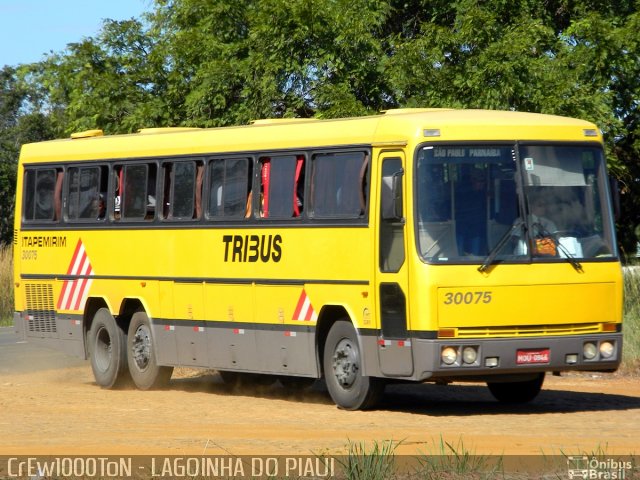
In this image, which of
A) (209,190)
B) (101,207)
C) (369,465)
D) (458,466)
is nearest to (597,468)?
(458,466)

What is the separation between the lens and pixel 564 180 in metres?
15.6

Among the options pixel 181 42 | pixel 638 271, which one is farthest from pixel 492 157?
pixel 181 42

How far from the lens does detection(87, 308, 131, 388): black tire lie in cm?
2011

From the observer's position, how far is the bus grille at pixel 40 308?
21.4 meters

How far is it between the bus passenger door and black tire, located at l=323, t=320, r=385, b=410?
0.46 meters

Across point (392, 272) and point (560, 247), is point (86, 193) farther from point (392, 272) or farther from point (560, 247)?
point (560, 247)

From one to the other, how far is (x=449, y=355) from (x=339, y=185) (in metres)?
2.53

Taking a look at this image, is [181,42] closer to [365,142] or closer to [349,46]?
[349,46]

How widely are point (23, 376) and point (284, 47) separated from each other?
30.0 feet

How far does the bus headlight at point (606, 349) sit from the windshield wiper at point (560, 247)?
0.79 m

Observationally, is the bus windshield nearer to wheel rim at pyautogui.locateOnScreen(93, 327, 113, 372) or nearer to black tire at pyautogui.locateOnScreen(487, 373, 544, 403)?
black tire at pyautogui.locateOnScreen(487, 373, 544, 403)

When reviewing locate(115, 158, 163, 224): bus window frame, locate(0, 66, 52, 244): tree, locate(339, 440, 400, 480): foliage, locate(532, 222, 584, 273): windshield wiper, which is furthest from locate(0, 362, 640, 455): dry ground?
locate(0, 66, 52, 244): tree

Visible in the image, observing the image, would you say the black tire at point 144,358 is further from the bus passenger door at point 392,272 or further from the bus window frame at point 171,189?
the bus passenger door at point 392,272

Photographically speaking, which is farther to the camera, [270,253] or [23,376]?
[23,376]
